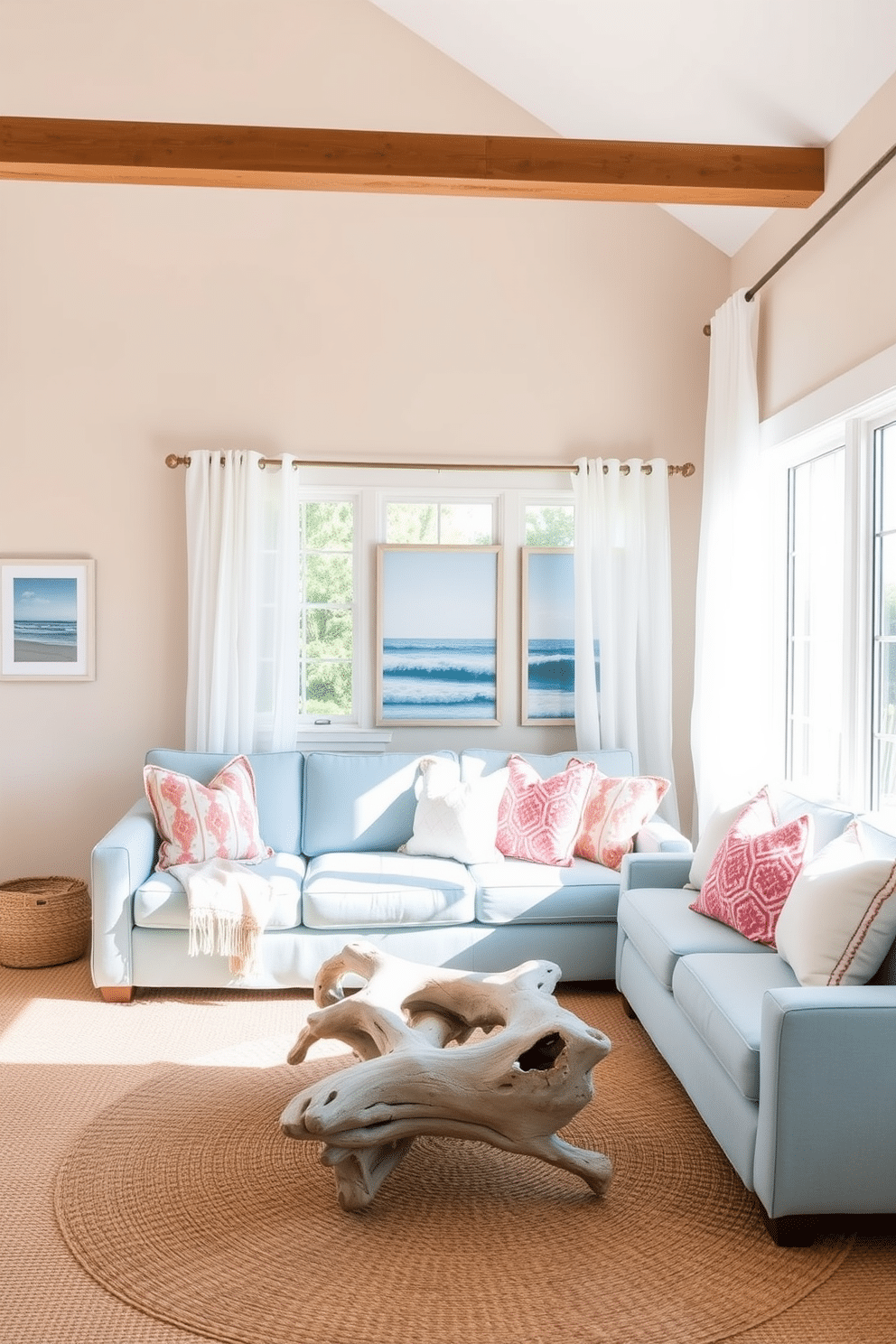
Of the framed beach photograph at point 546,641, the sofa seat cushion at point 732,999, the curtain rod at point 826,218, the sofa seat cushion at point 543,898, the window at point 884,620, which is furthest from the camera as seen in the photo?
the framed beach photograph at point 546,641

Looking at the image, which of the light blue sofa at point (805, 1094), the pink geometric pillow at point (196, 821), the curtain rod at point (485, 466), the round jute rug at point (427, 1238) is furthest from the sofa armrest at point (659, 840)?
the curtain rod at point (485, 466)

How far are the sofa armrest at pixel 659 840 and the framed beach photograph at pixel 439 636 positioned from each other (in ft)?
3.20

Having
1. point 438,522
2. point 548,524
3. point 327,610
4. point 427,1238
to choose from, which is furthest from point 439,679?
point 427,1238

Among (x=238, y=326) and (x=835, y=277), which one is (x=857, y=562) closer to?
(x=835, y=277)

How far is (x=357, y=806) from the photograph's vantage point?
442 centimetres

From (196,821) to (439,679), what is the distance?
137 cm

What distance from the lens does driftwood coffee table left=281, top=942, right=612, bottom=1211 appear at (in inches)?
90.5

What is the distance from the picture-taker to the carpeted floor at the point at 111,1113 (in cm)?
207

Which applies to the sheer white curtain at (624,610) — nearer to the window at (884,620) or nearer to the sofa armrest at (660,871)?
the sofa armrest at (660,871)

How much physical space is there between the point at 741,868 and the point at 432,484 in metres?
2.42

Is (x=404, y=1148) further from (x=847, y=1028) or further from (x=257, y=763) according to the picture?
(x=257, y=763)

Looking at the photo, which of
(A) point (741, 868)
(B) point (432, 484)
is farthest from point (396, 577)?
(A) point (741, 868)

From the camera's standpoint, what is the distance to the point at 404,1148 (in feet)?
8.50

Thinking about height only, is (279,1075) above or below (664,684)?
below
